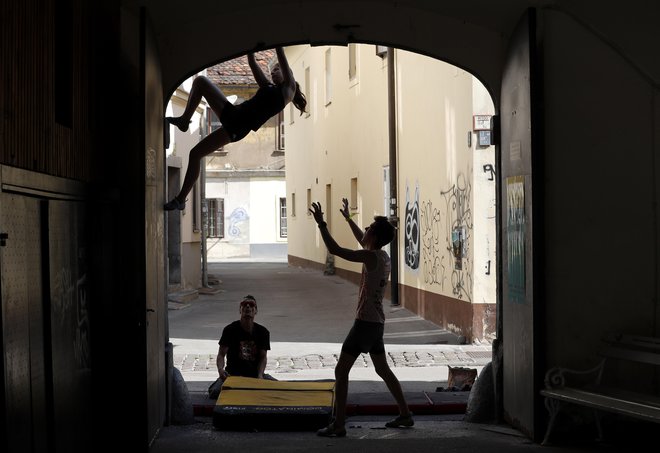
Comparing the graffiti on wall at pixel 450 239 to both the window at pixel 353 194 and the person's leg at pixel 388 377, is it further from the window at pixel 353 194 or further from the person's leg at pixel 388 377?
the window at pixel 353 194

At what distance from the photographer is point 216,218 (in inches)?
2115

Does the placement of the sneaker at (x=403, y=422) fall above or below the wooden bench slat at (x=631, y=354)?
below

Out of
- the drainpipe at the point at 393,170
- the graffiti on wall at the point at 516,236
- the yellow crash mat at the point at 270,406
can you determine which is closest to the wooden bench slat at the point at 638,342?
the graffiti on wall at the point at 516,236

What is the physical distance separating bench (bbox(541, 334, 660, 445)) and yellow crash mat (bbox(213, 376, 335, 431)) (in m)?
2.13

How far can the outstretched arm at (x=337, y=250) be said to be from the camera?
9203 mm

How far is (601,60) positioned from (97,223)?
4022 millimetres

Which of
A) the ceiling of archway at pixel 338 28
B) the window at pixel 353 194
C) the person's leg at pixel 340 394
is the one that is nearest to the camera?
the person's leg at pixel 340 394

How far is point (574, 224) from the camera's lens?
905 centimetres

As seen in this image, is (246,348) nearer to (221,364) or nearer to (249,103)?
(221,364)

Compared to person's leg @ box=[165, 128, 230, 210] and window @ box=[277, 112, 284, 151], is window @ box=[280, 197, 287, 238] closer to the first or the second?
window @ box=[277, 112, 284, 151]

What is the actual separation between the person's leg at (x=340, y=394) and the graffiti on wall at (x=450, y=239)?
22.6ft

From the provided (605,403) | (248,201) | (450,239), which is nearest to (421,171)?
(450,239)

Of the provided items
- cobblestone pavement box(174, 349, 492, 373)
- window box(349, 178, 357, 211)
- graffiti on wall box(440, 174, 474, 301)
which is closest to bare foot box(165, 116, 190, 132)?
cobblestone pavement box(174, 349, 492, 373)

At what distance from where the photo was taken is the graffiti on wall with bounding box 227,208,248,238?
5353cm
